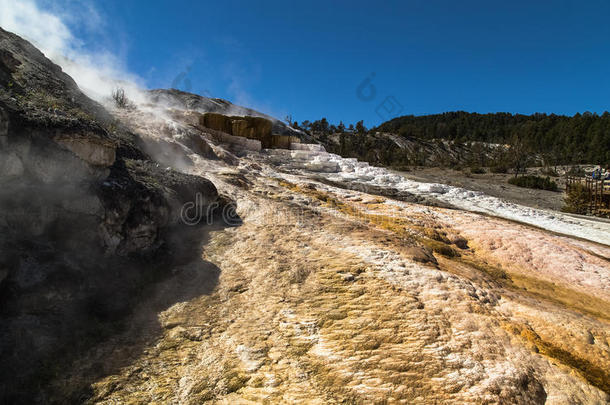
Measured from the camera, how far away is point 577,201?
1548cm

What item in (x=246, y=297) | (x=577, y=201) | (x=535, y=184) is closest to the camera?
(x=246, y=297)

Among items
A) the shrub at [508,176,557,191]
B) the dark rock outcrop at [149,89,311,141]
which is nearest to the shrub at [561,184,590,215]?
the shrub at [508,176,557,191]

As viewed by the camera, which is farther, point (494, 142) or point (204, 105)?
point (494, 142)

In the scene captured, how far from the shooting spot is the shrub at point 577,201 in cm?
1500

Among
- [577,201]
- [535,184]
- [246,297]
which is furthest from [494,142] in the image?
[246,297]

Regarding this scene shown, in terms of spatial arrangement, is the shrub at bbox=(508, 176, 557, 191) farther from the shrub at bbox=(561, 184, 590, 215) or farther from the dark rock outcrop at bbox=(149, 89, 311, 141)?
the dark rock outcrop at bbox=(149, 89, 311, 141)

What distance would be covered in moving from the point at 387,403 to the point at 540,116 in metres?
106

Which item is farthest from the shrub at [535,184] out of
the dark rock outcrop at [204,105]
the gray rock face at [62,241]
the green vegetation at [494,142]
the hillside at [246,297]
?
the gray rock face at [62,241]

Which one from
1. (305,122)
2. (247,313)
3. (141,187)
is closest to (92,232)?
(141,187)

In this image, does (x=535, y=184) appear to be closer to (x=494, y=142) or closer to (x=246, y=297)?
(x=246, y=297)

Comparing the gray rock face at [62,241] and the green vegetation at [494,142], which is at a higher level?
the green vegetation at [494,142]

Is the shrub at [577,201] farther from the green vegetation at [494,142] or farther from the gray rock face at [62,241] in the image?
the gray rock face at [62,241]

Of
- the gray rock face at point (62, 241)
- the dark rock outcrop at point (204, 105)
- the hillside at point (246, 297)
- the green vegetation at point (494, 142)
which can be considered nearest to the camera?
the hillside at point (246, 297)

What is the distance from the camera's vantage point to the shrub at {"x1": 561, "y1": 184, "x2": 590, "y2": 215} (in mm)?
15000
